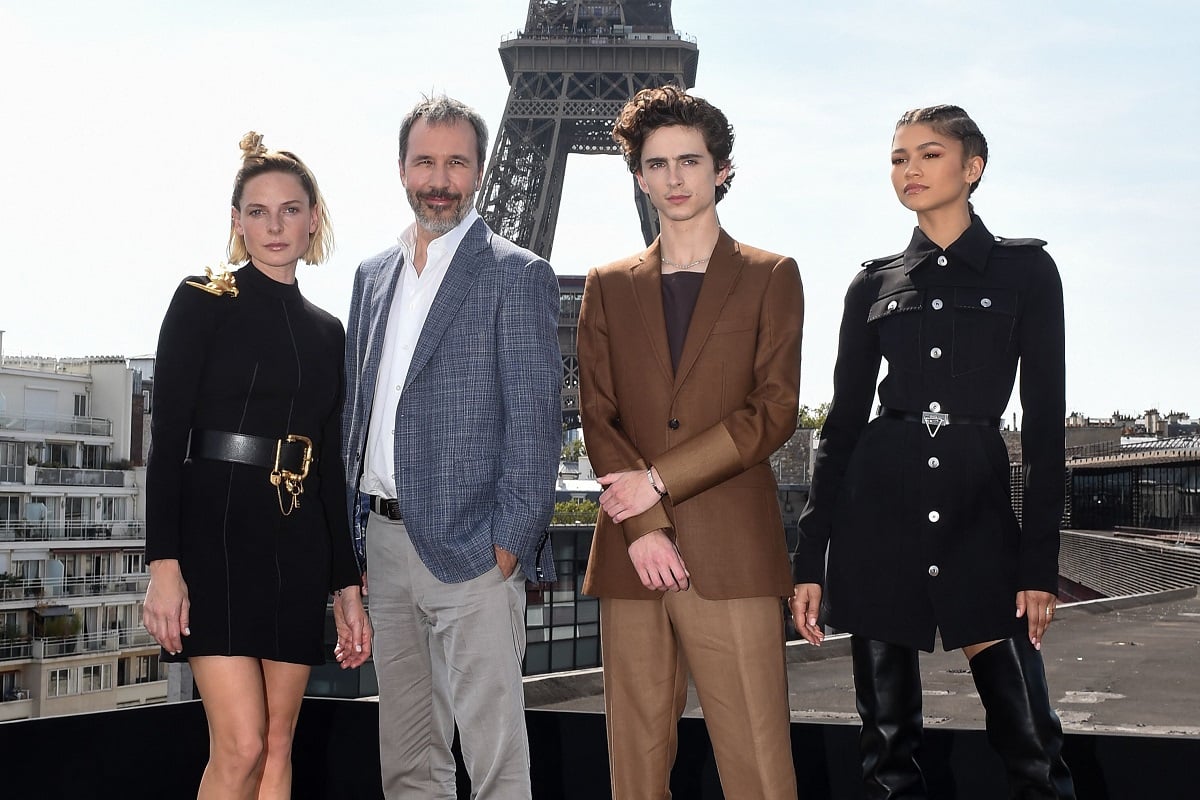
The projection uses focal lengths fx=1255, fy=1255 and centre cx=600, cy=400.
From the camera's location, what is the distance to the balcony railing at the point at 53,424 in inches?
1971

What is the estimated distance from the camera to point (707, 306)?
10.1ft

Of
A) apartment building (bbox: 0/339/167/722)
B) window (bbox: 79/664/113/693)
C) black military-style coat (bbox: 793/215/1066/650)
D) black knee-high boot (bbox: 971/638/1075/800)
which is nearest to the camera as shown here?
black knee-high boot (bbox: 971/638/1075/800)

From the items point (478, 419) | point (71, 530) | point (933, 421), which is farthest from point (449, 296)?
point (71, 530)

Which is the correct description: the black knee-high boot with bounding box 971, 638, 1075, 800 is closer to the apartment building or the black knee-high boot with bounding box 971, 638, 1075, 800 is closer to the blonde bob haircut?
the blonde bob haircut

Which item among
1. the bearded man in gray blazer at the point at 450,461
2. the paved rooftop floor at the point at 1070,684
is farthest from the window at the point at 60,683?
the bearded man in gray blazer at the point at 450,461

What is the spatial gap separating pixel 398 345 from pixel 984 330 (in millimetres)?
1510

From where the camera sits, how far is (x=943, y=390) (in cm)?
306

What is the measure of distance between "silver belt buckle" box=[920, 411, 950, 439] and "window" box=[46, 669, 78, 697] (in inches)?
2071

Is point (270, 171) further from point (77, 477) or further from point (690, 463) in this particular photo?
point (77, 477)

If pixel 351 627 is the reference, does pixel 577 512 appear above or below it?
below

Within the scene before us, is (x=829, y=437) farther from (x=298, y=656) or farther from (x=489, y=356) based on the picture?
(x=298, y=656)

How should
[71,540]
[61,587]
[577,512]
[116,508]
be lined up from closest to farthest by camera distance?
[577,512]
[61,587]
[71,540]
[116,508]

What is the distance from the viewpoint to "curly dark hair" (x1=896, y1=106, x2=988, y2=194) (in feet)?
10.1

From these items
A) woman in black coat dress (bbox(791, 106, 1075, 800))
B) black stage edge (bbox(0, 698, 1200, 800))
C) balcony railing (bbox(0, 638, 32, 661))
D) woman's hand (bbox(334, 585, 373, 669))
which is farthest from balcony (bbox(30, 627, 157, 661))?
woman in black coat dress (bbox(791, 106, 1075, 800))
